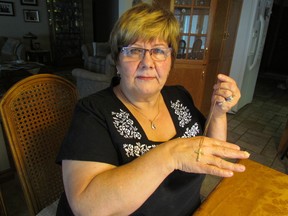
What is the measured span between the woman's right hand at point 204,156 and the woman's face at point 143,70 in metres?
0.33

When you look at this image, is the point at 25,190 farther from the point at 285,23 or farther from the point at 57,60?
the point at 285,23

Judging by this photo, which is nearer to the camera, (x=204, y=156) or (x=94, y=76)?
(x=204, y=156)

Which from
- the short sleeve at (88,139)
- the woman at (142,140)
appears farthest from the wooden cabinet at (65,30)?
the short sleeve at (88,139)

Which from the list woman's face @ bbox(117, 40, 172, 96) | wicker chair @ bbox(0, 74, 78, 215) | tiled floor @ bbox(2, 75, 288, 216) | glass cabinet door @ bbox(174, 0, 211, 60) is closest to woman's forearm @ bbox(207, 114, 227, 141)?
woman's face @ bbox(117, 40, 172, 96)

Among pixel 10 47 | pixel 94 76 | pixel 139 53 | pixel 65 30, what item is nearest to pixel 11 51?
pixel 10 47

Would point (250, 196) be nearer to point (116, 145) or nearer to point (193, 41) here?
point (116, 145)

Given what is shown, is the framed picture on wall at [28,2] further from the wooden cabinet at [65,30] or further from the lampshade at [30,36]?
the lampshade at [30,36]

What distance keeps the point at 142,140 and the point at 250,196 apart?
43cm

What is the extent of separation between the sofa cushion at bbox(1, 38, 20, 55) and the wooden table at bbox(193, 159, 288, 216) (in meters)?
5.30

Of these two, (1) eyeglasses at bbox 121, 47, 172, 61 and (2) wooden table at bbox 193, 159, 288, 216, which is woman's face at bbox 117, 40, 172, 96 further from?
(2) wooden table at bbox 193, 159, 288, 216

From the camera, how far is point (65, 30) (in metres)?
6.06

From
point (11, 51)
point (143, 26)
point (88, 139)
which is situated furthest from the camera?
point (11, 51)

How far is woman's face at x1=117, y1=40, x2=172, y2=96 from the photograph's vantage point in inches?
32.7

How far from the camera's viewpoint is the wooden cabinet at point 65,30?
5.78 metres
